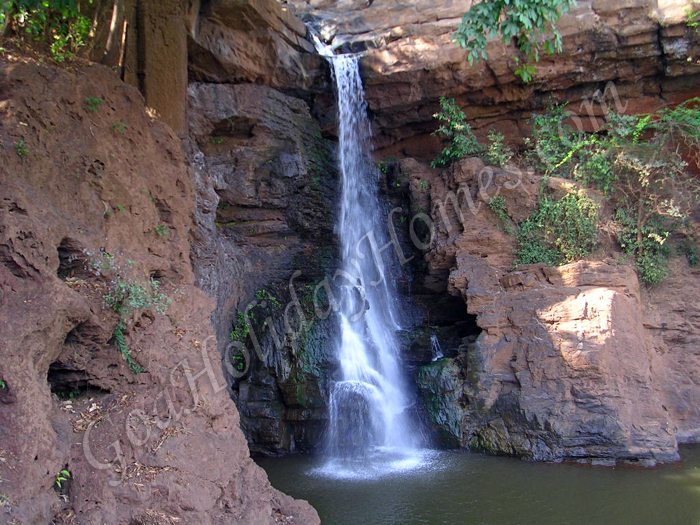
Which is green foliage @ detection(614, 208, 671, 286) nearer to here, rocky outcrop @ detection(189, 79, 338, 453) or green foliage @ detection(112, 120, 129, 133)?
rocky outcrop @ detection(189, 79, 338, 453)

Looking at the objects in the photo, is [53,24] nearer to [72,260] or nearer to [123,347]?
[72,260]

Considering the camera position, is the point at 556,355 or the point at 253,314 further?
the point at 253,314

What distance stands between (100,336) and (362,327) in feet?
21.3

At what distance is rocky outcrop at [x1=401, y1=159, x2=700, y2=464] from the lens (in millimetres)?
8922

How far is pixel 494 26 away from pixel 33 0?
5.27 m

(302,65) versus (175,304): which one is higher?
(302,65)

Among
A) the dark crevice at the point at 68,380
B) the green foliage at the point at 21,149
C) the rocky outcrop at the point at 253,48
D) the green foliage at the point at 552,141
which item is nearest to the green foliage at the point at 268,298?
the rocky outcrop at the point at 253,48

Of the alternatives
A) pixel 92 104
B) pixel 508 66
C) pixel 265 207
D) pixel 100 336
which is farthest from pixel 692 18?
pixel 100 336

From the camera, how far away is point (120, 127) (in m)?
6.88

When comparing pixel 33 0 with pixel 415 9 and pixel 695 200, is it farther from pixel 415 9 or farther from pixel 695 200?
pixel 695 200

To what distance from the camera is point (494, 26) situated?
21.6 feet

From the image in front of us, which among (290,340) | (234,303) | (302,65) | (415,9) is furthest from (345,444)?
(415,9)

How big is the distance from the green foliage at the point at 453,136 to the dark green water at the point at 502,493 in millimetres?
6410

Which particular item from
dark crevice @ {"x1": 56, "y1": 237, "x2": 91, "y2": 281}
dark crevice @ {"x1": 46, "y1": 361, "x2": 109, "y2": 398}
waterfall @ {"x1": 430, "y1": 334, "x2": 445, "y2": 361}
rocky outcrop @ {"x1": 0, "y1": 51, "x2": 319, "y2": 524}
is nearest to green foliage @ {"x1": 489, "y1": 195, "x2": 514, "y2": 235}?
waterfall @ {"x1": 430, "y1": 334, "x2": 445, "y2": 361}
